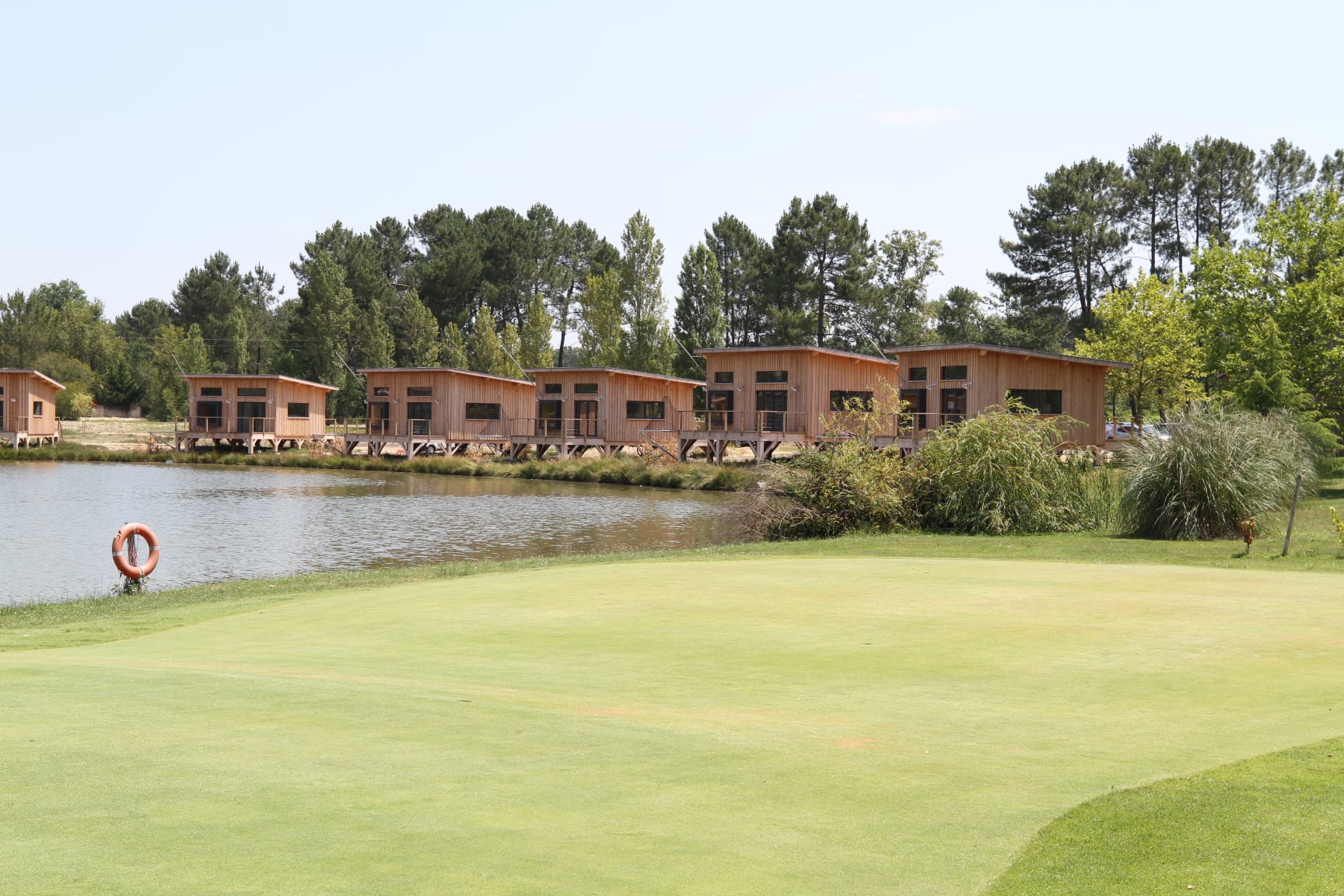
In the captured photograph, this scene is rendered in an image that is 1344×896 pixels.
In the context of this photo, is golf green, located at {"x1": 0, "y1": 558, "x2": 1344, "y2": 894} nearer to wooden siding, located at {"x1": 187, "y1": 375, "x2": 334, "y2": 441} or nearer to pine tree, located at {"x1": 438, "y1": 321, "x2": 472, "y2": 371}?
wooden siding, located at {"x1": 187, "y1": 375, "x2": 334, "y2": 441}

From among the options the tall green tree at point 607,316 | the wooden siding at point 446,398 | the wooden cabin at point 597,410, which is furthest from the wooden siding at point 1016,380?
the tall green tree at point 607,316

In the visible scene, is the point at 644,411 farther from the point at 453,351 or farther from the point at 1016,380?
the point at 453,351

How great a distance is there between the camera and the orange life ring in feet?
60.5

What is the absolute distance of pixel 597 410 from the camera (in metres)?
62.2

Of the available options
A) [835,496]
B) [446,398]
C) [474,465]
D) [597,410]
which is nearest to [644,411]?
[597,410]

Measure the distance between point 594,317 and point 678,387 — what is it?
10.0 meters

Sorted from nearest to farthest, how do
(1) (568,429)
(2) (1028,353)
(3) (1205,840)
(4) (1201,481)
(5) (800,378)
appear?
1. (3) (1205,840)
2. (4) (1201,481)
3. (2) (1028,353)
4. (5) (800,378)
5. (1) (568,429)

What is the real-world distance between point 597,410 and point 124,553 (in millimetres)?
42606

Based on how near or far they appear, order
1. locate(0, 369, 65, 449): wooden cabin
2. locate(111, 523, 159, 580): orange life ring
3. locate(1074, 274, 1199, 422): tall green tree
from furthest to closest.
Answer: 1. locate(0, 369, 65, 449): wooden cabin
2. locate(1074, 274, 1199, 422): tall green tree
3. locate(111, 523, 159, 580): orange life ring

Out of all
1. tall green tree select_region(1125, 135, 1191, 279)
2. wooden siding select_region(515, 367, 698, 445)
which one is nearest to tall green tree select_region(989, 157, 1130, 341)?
tall green tree select_region(1125, 135, 1191, 279)

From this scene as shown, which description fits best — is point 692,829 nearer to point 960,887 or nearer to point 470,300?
point 960,887

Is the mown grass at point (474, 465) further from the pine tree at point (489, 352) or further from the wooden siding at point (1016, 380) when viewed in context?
the pine tree at point (489, 352)

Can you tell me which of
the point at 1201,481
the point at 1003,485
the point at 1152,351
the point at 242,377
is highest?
the point at 1152,351

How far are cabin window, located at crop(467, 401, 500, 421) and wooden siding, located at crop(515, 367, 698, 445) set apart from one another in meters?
4.90
